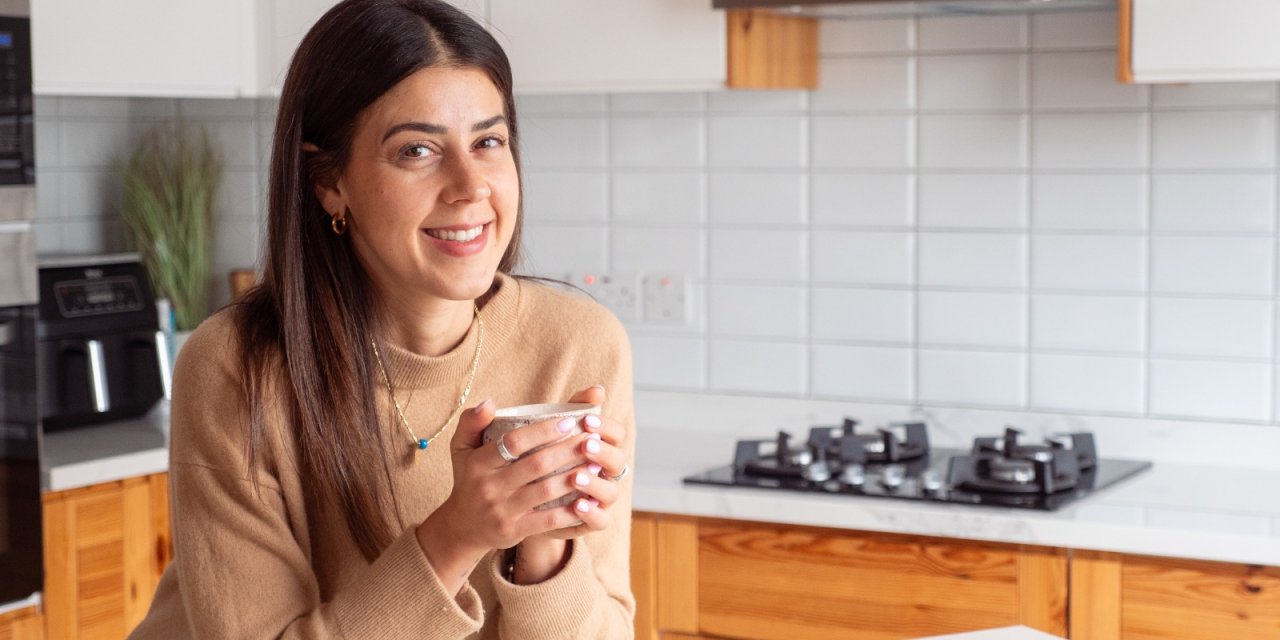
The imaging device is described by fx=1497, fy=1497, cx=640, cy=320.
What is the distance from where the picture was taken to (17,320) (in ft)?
8.32

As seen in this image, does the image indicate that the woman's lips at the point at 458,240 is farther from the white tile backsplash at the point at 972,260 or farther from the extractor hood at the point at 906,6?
the white tile backsplash at the point at 972,260

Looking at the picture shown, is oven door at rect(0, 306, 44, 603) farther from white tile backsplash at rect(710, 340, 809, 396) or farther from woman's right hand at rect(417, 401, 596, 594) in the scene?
woman's right hand at rect(417, 401, 596, 594)

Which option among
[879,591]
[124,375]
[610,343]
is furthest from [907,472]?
[124,375]

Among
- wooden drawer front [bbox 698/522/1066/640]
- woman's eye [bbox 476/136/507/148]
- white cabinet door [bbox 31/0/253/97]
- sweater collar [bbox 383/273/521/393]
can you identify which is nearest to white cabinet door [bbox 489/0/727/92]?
white cabinet door [bbox 31/0/253/97]

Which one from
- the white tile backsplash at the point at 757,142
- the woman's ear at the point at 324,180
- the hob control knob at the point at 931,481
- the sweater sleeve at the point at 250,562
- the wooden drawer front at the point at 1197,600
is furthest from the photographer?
the white tile backsplash at the point at 757,142

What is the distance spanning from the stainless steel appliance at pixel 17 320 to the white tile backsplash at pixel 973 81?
5.24 ft

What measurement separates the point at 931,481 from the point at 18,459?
5.01 feet

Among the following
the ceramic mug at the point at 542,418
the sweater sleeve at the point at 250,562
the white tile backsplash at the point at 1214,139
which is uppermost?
the white tile backsplash at the point at 1214,139

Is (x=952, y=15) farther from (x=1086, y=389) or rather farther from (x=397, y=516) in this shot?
(x=397, y=516)

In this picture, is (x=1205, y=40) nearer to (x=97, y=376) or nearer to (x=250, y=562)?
(x=250, y=562)

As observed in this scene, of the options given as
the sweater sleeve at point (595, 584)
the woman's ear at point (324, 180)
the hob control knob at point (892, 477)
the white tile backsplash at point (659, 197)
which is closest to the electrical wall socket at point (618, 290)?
the white tile backsplash at point (659, 197)

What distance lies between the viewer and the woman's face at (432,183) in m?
1.42

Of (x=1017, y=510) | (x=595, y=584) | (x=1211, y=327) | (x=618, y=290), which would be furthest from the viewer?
(x=618, y=290)

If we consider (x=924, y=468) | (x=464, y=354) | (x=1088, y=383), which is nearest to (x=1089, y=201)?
(x=1088, y=383)
